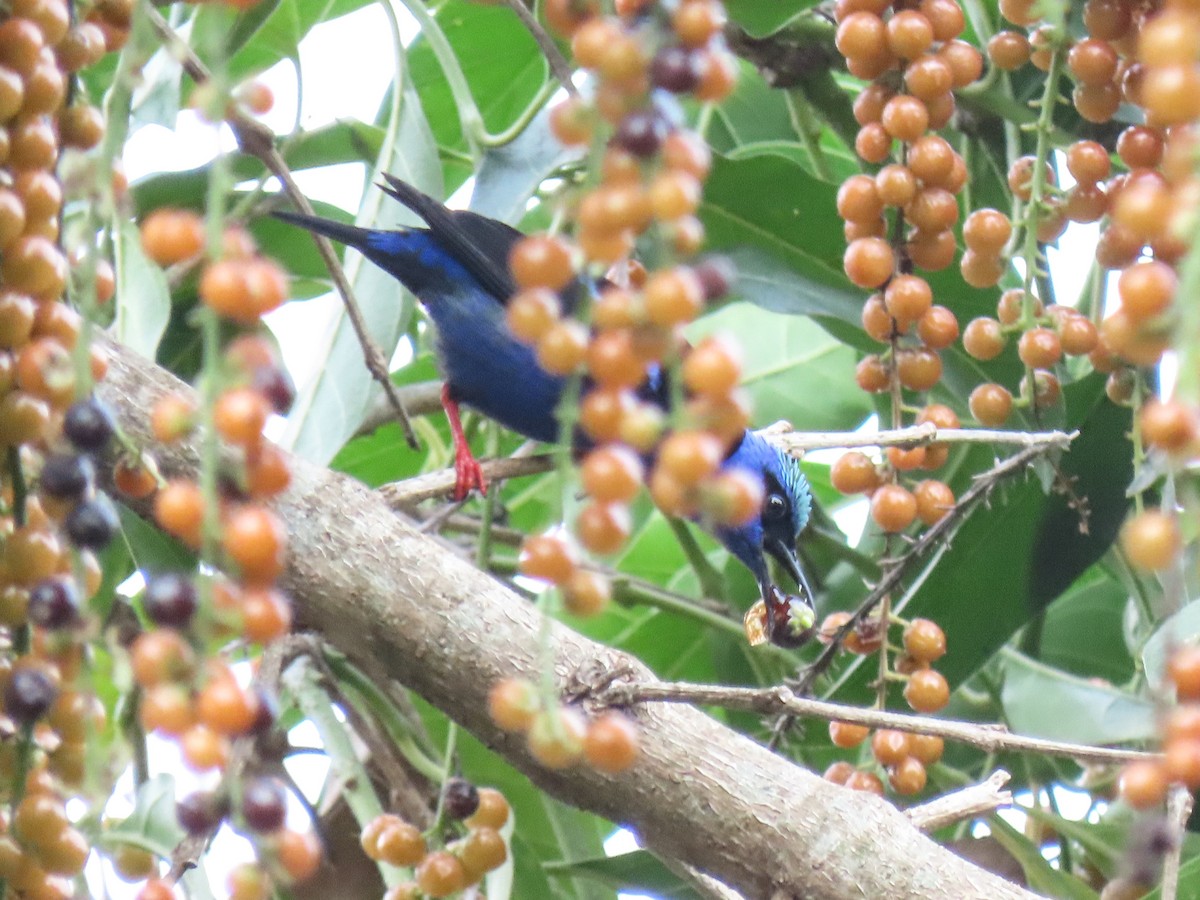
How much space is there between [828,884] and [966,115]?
1.16 m

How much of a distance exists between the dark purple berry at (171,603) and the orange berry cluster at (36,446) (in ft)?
0.41

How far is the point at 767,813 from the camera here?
1375 mm

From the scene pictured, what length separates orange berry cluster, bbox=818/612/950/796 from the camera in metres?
1.65

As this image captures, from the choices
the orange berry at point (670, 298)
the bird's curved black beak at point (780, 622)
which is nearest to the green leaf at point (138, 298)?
the bird's curved black beak at point (780, 622)

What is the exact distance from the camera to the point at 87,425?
27.4 inches

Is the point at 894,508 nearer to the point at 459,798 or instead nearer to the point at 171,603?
the point at 459,798

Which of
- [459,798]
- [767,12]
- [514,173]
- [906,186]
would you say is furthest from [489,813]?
[767,12]

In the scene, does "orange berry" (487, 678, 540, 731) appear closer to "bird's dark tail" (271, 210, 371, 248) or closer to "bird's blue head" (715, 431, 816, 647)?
"bird's blue head" (715, 431, 816, 647)

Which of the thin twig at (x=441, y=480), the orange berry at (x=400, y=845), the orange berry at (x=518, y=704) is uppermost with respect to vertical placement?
the orange berry at (x=518, y=704)

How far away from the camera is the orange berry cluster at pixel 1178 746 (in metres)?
0.59

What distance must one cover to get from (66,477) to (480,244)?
2126mm

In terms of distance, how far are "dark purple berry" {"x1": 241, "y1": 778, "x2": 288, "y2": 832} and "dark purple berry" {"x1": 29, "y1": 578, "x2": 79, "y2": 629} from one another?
13 centimetres

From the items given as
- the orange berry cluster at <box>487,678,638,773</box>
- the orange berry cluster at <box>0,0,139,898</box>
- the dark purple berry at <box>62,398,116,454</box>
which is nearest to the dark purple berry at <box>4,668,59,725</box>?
the orange berry cluster at <box>0,0,139,898</box>

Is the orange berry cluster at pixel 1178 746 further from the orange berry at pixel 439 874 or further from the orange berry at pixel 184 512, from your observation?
the orange berry at pixel 439 874
